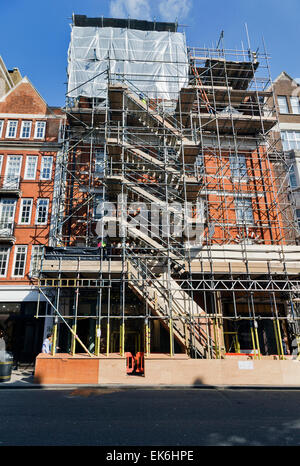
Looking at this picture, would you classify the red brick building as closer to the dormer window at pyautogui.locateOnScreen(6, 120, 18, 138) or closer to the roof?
the dormer window at pyautogui.locateOnScreen(6, 120, 18, 138)

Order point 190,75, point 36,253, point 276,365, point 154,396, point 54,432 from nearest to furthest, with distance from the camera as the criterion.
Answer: point 54,432 → point 154,396 → point 276,365 → point 36,253 → point 190,75

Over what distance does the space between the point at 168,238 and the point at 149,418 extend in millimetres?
9016

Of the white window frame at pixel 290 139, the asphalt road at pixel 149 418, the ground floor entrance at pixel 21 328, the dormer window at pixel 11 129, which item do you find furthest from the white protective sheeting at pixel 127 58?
the asphalt road at pixel 149 418

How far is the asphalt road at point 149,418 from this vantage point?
571cm

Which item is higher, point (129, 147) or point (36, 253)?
point (129, 147)

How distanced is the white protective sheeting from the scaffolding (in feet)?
2.06

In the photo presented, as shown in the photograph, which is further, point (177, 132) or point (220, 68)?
point (220, 68)

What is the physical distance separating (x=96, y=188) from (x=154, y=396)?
47.2 feet

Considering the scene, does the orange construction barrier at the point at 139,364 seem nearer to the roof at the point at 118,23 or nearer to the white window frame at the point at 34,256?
the white window frame at the point at 34,256

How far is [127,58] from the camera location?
75.5 feet

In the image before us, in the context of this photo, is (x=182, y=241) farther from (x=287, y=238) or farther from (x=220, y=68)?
(x=220, y=68)

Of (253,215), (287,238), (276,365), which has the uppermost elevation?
(253,215)
